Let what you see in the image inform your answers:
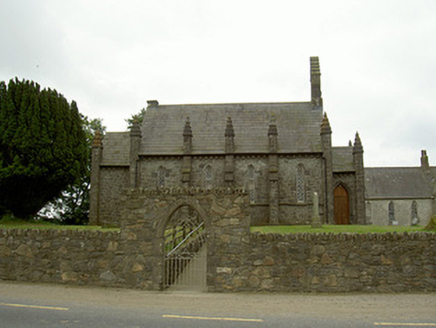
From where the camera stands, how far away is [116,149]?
3506 cm

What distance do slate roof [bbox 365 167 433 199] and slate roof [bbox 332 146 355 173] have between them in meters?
20.4

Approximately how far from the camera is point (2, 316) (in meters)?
8.79

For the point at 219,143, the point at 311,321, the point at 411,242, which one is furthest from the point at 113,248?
the point at 219,143

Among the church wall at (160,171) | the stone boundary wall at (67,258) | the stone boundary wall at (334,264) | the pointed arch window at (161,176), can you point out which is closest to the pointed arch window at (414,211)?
the church wall at (160,171)

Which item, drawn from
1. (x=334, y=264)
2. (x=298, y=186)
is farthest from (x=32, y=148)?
(x=298, y=186)

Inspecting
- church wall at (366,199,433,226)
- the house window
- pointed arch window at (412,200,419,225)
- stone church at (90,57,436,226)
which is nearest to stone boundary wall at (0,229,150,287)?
stone church at (90,57,436,226)

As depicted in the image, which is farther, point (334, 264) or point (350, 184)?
point (350, 184)

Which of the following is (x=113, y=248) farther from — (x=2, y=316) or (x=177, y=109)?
(x=177, y=109)

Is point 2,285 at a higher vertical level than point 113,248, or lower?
lower

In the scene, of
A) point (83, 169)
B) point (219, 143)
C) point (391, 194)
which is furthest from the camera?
point (391, 194)

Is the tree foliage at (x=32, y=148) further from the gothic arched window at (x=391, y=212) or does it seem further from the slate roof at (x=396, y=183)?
the gothic arched window at (x=391, y=212)

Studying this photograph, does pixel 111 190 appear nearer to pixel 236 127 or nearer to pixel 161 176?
pixel 161 176

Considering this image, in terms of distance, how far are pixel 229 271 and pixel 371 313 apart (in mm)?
4307

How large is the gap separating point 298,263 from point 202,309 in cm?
365
